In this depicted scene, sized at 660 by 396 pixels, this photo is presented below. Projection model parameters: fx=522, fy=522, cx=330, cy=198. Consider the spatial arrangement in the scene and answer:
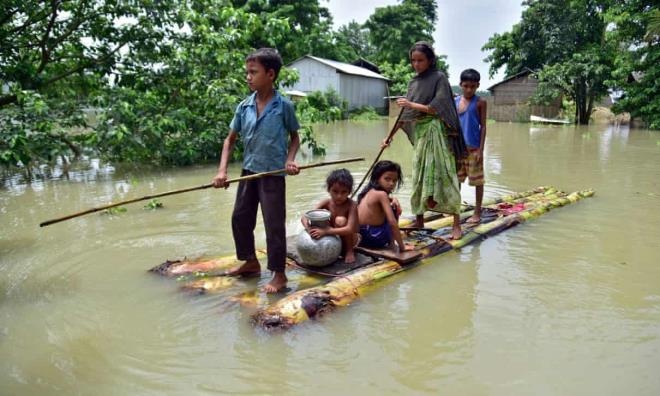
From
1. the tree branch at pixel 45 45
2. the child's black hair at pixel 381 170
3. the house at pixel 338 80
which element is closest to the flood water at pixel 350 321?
the child's black hair at pixel 381 170

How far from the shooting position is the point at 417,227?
4891 millimetres

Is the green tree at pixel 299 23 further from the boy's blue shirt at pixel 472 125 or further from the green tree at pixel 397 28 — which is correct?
the boy's blue shirt at pixel 472 125

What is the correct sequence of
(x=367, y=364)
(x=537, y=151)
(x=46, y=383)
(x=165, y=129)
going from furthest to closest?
(x=537, y=151) < (x=165, y=129) < (x=367, y=364) < (x=46, y=383)

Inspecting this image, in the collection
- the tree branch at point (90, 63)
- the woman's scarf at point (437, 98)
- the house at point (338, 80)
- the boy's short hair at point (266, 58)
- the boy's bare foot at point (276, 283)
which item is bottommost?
the boy's bare foot at point (276, 283)

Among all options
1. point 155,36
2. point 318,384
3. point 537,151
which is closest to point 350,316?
point 318,384

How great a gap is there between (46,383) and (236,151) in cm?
715

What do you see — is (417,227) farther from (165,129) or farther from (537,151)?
(537,151)

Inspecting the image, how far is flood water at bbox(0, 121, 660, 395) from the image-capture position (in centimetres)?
260

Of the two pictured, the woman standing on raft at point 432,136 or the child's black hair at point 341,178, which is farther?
the woman standing on raft at point 432,136

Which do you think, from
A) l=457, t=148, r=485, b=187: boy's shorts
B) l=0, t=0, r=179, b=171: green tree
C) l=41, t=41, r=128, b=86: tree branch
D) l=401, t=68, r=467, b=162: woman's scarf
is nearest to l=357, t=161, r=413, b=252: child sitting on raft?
l=401, t=68, r=467, b=162: woman's scarf

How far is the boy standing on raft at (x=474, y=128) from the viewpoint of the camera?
16.6 feet

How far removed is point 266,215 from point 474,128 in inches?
104

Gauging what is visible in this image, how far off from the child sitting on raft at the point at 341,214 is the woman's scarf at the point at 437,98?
44.2 inches

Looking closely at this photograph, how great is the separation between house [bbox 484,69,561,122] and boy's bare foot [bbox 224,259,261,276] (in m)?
23.5
